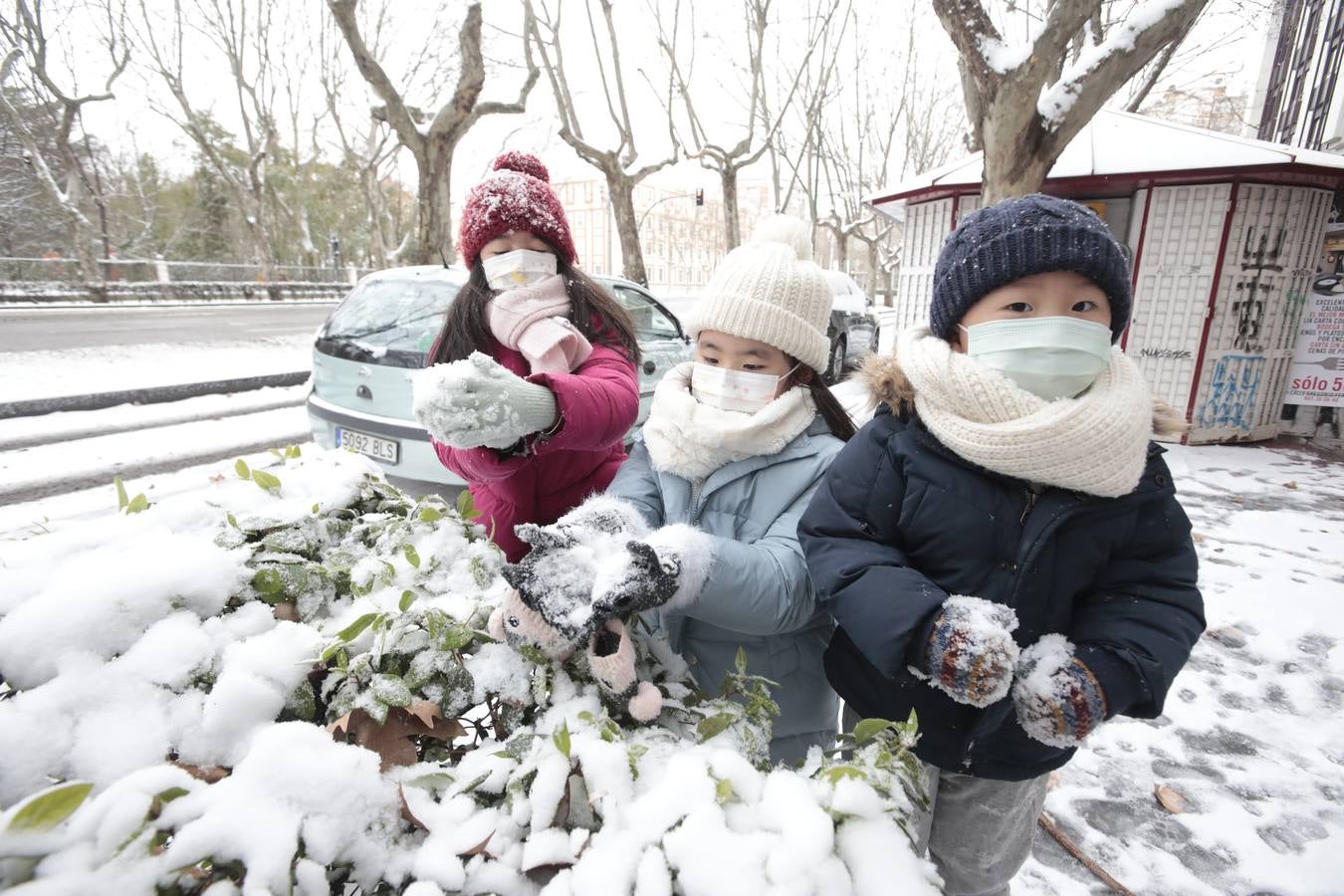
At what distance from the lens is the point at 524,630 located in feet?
3.00

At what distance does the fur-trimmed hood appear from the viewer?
4.30 feet

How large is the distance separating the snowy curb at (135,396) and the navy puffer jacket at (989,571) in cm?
867

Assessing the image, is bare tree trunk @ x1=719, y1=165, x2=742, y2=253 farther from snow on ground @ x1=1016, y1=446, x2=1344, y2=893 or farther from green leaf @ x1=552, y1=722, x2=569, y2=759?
green leaf @ x1=552, y1=722, x2=569, y2=759

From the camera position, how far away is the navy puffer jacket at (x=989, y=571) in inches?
43.8

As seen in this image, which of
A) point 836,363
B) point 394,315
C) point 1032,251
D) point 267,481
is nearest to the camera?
point 1032,251

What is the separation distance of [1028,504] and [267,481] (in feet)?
4.90

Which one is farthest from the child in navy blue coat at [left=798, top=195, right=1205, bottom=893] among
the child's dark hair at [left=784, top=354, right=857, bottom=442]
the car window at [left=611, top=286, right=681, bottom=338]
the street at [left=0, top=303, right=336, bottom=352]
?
the street at [left=0, top=303, right=336, bottom=352]

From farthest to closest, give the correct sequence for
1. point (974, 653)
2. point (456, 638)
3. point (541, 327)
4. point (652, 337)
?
point (652, 337) < point (541, 327) < point (974, 653) < point (456, 638)

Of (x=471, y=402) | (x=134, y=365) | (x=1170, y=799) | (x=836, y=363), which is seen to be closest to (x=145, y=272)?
(x=134, y=365)

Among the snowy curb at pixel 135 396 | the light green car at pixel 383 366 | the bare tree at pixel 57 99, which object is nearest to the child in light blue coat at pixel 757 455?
the light green car at pixel 383 366

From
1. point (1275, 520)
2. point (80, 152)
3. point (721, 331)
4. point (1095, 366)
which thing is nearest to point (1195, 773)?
point (1095, 366)

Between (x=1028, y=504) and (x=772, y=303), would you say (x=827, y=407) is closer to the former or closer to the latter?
(x=772, y=303)

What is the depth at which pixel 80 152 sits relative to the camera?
2250cm

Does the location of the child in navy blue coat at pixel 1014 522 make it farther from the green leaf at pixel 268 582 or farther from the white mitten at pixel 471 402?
the green leaf at pixel 268 582
